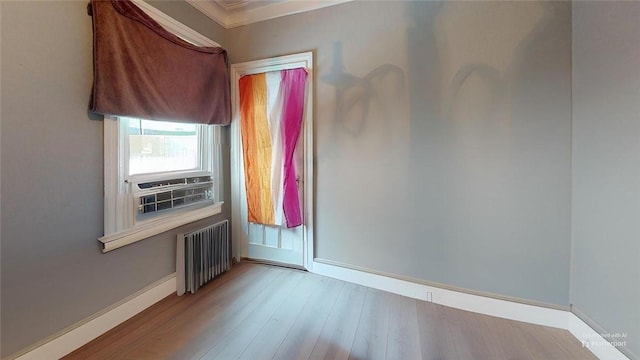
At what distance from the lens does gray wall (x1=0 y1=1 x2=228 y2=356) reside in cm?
131

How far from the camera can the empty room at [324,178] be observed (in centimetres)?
143

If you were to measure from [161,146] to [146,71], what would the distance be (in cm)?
61

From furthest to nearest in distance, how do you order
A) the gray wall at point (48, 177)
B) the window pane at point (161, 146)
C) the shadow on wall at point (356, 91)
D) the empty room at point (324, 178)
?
the shadow on wall at point (356, 91)
the window pane at point (161, 146)
the empty room at point (324, 178)
the gray wall at point (48, 177)

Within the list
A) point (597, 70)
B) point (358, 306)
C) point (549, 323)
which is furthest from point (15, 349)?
point (597, 70)

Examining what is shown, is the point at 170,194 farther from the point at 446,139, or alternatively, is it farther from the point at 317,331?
the point at 446,139

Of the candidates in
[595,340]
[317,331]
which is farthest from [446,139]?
[317,331]

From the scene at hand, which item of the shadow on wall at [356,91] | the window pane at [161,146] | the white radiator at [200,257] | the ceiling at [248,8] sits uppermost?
the ceiling at [248,8]

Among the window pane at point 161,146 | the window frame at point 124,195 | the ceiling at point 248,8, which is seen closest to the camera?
the window frame at point 124,195

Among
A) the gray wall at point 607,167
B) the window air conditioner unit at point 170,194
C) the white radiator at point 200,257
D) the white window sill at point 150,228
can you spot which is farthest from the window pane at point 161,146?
the gray wall at point 607,167

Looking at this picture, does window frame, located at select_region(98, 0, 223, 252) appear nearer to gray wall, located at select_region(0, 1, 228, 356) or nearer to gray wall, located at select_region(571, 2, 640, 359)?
gray wall, located at select_region(0, 1, 228, 356)

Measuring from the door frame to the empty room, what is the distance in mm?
24

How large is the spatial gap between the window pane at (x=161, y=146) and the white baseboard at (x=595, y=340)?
11.0ft

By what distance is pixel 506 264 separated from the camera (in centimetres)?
191

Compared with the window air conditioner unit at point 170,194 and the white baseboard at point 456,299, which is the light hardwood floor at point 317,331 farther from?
the window air conditioner unit at point 170,194
